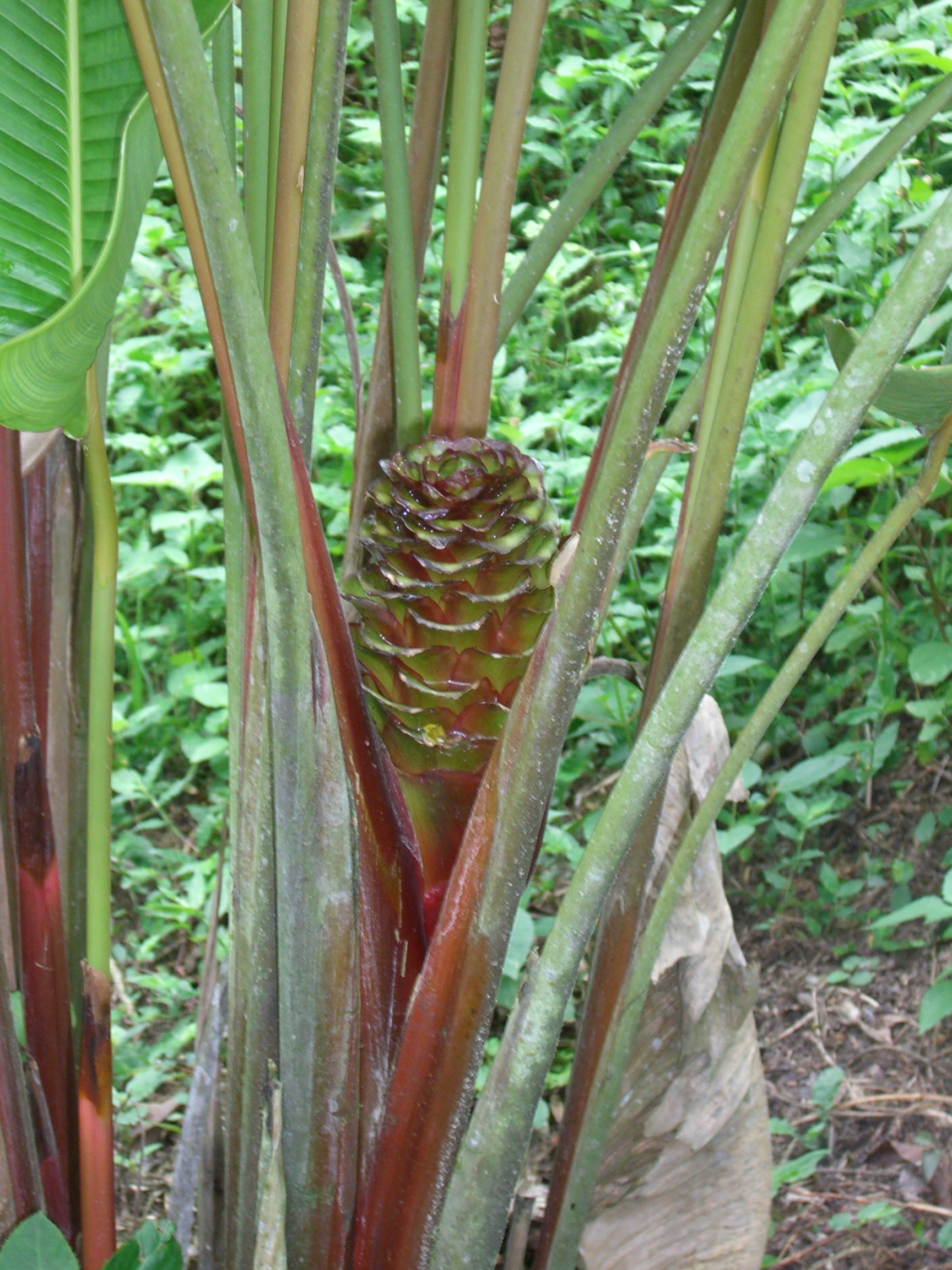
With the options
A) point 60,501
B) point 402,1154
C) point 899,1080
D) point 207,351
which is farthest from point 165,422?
point 402,1154

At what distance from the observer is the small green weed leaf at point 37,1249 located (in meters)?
0.49

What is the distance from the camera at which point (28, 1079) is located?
0.62 m

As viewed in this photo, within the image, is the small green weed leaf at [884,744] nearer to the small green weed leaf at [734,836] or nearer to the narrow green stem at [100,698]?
the small green weed leaf at [734,836]

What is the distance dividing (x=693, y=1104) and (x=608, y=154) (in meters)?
0.62

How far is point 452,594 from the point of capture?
532 mm

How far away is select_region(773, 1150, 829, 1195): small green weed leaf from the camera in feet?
3.35

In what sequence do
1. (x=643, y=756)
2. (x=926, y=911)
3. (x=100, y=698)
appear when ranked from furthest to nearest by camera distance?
(x=926, y=911) < (x=100, y=698) < (x=643, y=756)

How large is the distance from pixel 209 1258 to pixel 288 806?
42 centimetres

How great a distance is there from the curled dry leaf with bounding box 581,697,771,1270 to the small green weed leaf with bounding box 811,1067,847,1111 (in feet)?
1.02

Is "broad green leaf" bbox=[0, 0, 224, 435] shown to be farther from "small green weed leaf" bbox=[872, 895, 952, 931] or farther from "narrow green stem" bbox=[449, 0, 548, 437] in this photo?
"small green weed leaf" bbox=[872, 895, 952, 931]

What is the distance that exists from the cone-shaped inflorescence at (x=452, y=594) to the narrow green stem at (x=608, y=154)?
0.44 feet

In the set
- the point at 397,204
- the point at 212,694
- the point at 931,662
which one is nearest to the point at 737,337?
the point at 397,204

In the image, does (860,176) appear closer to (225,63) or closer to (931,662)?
(225,63)

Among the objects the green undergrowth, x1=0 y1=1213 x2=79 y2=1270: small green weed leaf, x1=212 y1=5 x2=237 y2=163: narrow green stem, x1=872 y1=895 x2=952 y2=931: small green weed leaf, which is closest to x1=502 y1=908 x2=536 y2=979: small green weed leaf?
the green undergrowth
